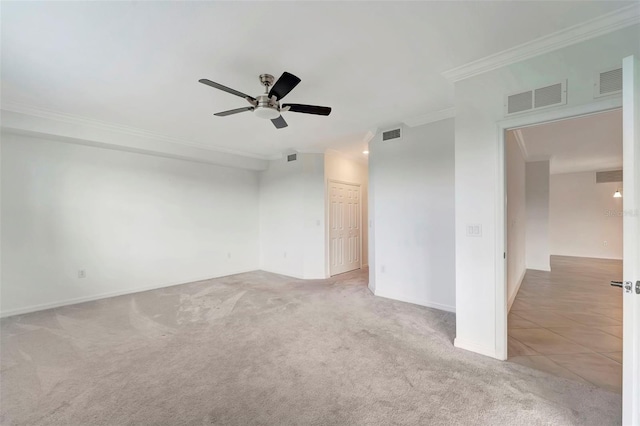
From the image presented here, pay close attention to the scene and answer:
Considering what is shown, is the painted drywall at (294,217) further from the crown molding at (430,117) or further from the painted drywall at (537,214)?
the painted drywall at (537,214)

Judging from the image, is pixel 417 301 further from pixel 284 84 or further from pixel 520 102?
pixel 284 84

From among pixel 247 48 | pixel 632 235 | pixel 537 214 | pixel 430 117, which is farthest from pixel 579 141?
pixel 247 48

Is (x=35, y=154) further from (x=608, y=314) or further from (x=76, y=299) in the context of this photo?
(x=608, y=314)

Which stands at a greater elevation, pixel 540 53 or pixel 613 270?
pixel 540 53

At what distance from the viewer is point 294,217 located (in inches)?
225

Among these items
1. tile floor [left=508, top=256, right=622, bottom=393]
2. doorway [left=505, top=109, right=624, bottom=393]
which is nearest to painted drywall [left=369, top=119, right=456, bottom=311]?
doorway [left=505, top=109, right=624, bottom=393]

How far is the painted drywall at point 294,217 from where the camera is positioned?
5.39 metres

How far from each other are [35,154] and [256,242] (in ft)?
12.8

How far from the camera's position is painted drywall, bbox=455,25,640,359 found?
7.23ft

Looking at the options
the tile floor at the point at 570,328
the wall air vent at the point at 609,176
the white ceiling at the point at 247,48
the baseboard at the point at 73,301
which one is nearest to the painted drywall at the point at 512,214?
the tile floor at the point at 570,328

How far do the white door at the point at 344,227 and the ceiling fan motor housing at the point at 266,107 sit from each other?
305 centimetres

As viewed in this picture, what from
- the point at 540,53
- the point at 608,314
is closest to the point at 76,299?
the point at 540,53

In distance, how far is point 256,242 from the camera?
6352mm

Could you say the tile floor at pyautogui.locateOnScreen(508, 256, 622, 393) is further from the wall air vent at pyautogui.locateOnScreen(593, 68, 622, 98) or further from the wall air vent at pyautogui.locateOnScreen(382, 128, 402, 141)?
the wall air vent at pyautogui.locateOnScreen(382, 128, 402, 141)
